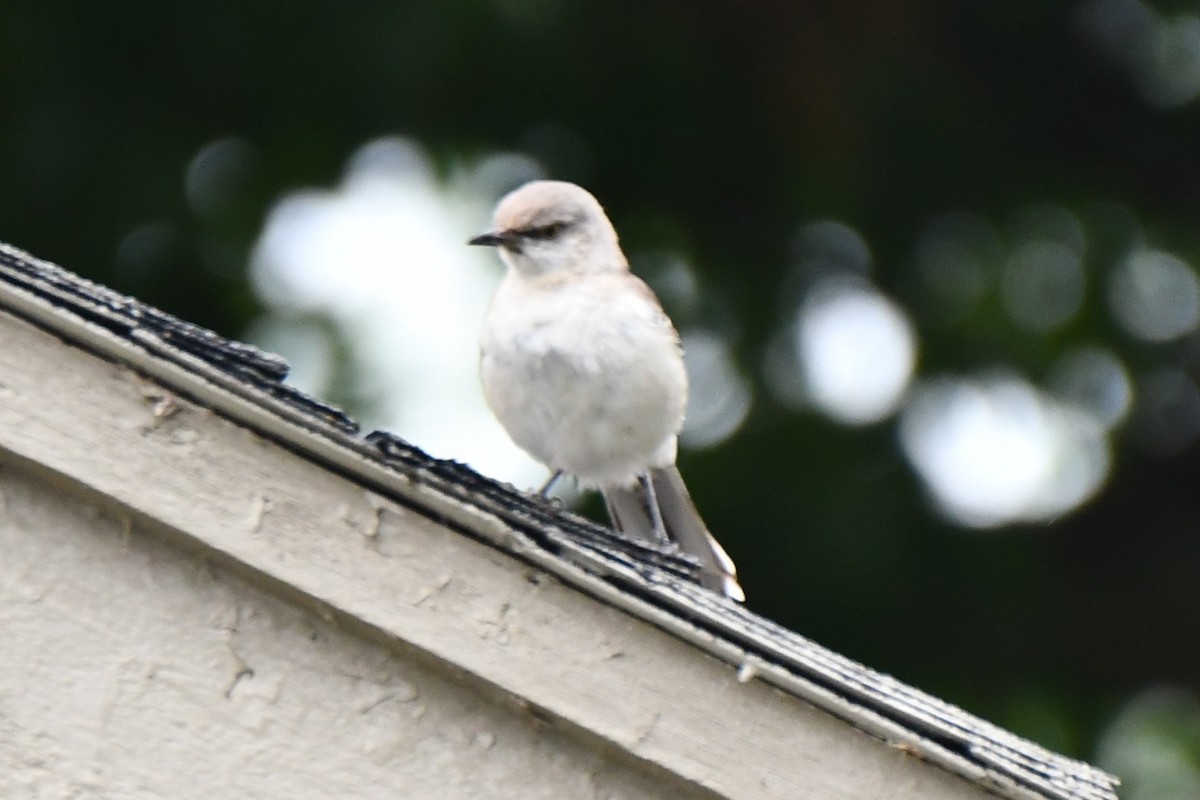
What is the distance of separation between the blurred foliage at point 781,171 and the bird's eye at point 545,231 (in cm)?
258

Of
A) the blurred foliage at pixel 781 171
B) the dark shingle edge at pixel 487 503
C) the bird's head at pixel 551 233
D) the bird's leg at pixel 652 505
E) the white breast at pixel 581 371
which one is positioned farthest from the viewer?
the blurred foliage at pixel 781 171

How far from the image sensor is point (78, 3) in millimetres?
7363

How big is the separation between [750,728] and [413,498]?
0.47m

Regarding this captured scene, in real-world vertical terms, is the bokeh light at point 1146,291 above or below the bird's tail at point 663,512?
above

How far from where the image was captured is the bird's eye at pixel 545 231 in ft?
14.9

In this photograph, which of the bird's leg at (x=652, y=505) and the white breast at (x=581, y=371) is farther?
the bird's leg at (x=652, y=505)

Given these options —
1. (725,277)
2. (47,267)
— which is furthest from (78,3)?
(47,267)

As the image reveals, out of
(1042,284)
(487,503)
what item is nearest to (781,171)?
(1042,284)

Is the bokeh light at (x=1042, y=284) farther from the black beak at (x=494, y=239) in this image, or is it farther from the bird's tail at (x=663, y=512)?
the black beak at (x=494, y=239)

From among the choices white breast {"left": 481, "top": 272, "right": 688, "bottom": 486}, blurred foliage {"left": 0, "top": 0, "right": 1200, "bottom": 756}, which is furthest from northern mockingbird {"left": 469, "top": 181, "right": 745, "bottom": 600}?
blurred foliage {"left": 0, "top": 0, "right": 1200, "bottom": 756}

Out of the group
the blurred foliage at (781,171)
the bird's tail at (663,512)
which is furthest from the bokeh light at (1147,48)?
the bird's tail at (663,512)

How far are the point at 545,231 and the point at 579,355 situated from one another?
1.87 feet

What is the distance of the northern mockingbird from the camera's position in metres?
4.10

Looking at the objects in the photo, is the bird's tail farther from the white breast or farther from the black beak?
the black beak
